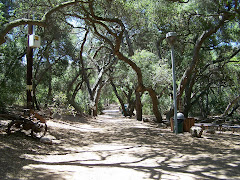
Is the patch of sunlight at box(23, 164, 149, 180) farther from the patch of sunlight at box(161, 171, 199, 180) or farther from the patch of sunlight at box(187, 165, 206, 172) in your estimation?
the patch of sunlight at box(187, 165, 206, 172)

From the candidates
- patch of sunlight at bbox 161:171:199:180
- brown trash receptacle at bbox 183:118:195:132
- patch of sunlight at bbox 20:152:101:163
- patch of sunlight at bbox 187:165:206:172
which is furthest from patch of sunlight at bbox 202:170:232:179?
brown trash receptacle at bbox 183:118:195:132

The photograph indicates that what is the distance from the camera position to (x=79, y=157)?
595 cm

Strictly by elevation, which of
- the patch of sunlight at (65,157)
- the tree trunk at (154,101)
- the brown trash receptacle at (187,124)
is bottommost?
the patch of sunlight at (65,157)

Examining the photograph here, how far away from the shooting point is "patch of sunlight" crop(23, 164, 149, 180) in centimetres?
414

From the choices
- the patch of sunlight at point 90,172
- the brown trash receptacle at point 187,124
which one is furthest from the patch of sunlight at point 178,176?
the brown trash receptacle at point 187,124

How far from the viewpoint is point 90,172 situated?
4445 millimetres

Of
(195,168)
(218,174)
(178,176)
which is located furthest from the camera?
(195,168)

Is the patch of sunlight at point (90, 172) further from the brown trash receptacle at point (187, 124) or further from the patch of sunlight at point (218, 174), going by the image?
the brown trash receptacle at point (187, 124)

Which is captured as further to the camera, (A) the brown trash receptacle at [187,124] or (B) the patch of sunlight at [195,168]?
(A) the brown trash receptacle at [187,124]

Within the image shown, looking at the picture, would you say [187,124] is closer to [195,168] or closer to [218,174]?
[195,168]

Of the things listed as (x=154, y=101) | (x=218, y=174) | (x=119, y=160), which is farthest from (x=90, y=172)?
(x=154, y=101)

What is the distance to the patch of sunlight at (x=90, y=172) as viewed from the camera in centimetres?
414

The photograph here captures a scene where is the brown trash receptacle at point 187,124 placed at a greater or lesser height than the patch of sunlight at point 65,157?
greater

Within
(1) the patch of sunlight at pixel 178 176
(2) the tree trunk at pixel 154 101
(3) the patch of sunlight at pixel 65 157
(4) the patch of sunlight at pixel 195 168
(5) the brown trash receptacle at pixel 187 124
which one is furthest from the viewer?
(2) the tree trunk at pixel 154 101
